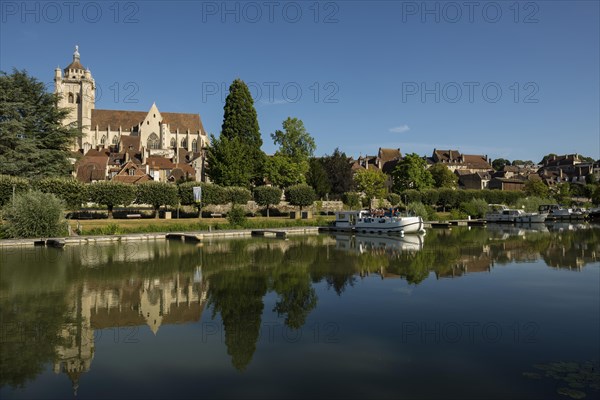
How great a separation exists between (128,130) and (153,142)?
7.81 meters

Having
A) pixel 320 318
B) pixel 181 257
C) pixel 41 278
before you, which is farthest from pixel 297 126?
pixel 320 318

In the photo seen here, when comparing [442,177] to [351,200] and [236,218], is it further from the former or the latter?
[236,218]

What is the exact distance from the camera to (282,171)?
213 feet

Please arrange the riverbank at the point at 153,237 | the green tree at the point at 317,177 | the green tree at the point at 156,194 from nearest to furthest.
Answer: the riverbank at the point at 153,237 < the green tree at the point at 156,194 < the green tree at the point at 317,177

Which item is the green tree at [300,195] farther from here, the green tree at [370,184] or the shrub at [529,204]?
the shrub at [529,204]

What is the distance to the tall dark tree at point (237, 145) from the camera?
2239 inches

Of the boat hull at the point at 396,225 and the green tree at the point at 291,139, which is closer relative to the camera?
the boat hull at the point at 396,225

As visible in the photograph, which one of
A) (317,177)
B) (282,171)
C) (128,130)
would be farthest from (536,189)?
(128,130)

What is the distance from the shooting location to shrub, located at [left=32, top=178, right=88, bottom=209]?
4028 centimetres

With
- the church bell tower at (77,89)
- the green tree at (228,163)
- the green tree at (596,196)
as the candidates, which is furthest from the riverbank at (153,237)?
the church bell tower at (77,89)

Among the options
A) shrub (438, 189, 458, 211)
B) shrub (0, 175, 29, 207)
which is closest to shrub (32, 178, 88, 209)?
shrub (0, 175, 29, 207)

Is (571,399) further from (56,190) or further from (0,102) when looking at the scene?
(0,102)

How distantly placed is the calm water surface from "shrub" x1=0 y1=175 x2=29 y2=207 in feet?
62.4

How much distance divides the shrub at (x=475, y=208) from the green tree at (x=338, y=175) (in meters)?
19.4
